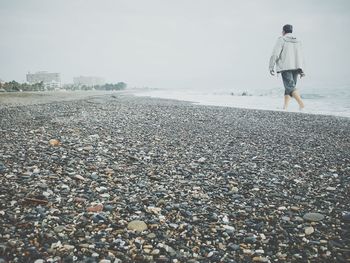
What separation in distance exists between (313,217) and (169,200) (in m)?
1.83

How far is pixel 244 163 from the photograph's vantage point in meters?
5.02

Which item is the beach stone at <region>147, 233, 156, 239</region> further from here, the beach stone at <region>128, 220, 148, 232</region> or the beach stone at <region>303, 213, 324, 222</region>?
the beach stone at <region>303, 213, 324, 222</region>

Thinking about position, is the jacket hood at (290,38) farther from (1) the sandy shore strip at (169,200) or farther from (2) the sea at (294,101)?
(1) the sandy shore strip at (169,200)

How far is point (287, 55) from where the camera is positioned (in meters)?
11.4

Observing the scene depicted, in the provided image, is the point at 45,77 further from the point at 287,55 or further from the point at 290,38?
the point at 287,55

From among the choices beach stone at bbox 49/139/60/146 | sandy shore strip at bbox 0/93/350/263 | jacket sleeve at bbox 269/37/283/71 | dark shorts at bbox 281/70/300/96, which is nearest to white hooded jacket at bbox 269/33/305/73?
jacket sleeve at bbox 269/37/283/71

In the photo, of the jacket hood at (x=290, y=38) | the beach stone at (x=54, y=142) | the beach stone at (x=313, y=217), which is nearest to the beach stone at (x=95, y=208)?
the beach stone at (x=313, y=217)

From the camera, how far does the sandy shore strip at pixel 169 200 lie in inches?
95.0

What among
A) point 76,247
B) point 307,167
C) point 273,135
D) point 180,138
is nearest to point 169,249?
point 76,247

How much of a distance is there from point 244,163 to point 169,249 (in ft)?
9.93

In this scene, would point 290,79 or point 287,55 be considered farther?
point 290,79

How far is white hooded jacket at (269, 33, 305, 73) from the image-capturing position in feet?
37.2

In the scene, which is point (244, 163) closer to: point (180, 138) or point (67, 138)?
point (180, 138)

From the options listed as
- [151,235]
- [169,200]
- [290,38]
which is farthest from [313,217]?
[290,38]
